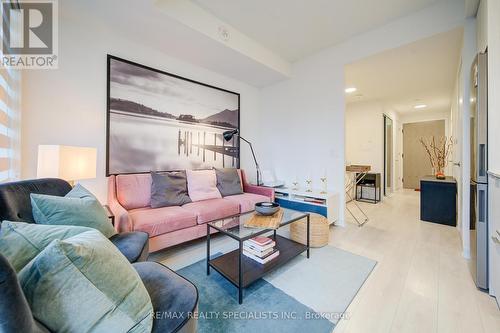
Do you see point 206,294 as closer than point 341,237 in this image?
Yes

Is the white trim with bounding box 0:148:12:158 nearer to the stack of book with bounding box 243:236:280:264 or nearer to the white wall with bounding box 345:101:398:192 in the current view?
A: the stack of book with bounding box 243:236:280:264

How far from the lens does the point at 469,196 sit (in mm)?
2143

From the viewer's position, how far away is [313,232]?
2.39 meters

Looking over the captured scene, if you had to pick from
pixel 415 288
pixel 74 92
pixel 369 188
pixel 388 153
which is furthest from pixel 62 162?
pixel 388 153

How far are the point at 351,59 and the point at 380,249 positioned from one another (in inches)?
102

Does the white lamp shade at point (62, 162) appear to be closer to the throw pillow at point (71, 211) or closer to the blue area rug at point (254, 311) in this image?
the throw pillow at point (71, 211)

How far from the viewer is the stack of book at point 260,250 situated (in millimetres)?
1830

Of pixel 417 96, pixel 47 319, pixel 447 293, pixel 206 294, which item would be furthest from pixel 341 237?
pixel 417 96

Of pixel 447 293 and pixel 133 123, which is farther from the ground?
pixel 133 123

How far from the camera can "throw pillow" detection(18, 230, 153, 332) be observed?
592 millimetres

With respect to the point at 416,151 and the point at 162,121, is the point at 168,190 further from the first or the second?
the point at 416,151

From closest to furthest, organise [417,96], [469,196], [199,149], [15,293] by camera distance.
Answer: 1. [15,293]
2. [469,196]
3. [199,149]
4. [417,96]

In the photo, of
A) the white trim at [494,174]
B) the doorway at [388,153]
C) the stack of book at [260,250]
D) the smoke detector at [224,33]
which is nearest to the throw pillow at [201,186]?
the stack of book at [260,250]

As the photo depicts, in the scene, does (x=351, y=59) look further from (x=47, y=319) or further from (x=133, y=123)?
(x=47, y=319)
